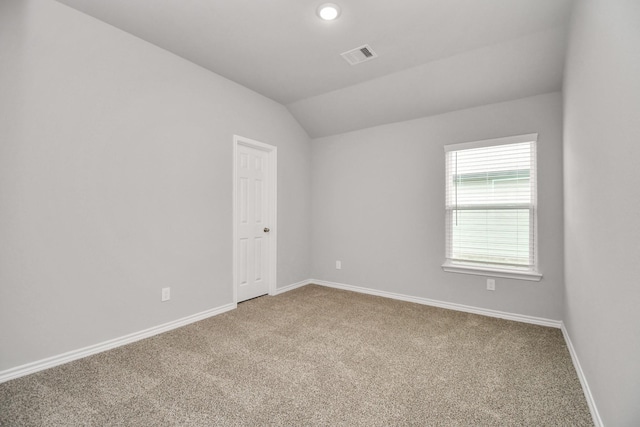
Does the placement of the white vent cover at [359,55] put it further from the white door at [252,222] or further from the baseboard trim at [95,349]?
the baseboard trim at [95,349]

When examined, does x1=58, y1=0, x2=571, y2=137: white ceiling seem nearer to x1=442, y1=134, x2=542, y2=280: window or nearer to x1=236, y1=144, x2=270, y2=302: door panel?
x1=442, y1=134, x2=542, y2=280: window

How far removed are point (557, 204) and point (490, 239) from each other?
723mm

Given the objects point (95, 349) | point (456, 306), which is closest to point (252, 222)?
point (95, 349)

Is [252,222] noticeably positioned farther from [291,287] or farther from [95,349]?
[95,349]

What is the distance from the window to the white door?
2.42 m

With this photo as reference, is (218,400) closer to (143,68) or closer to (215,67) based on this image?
(143,68)

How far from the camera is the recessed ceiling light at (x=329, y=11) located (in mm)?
2266

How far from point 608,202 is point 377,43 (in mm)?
2230

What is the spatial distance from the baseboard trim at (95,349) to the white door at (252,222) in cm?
67

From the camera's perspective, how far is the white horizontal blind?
315cm

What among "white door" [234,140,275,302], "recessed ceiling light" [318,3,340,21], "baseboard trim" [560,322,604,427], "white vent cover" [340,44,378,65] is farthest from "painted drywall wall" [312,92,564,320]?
"recessed ceiling light" [318,3,340,21]

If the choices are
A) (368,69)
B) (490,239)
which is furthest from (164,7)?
(490,239)

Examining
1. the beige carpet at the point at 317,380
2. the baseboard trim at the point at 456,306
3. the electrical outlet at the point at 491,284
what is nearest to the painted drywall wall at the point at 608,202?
the beige carpet at the point at 317,380

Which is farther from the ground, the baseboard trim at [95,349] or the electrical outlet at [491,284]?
the electrical outlet at [491,284]
